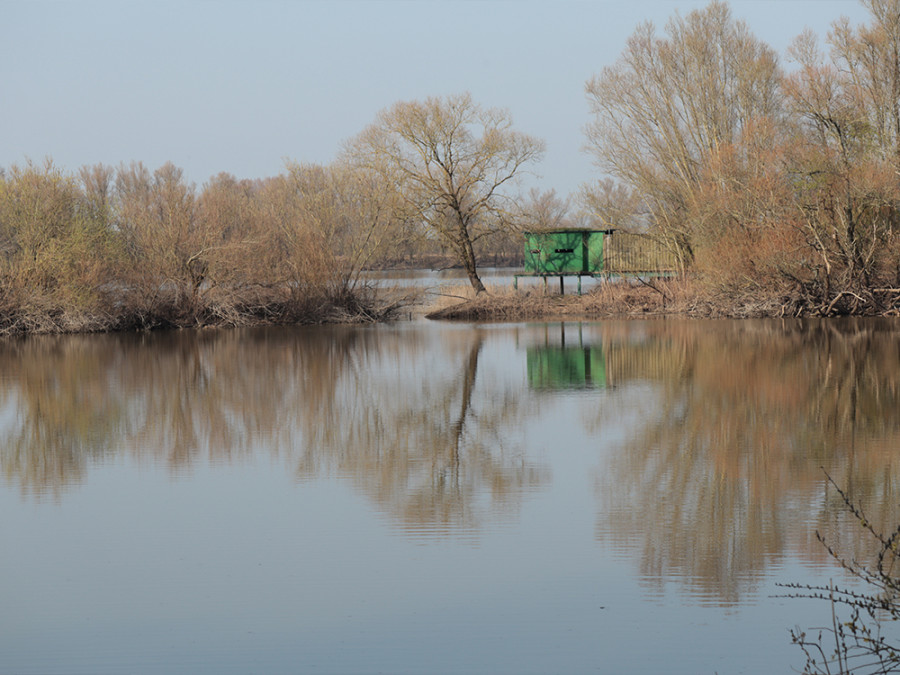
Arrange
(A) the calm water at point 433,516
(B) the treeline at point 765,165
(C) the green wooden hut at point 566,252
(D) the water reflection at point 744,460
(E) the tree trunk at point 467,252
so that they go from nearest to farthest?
(A) the calm water at point 433,516 → (D) the water reflection at point 744,460 → (B) the treeline at point 765,165 → (E) the tree trunk at point 467,252 → (C) the green wooden hut at point 566,252

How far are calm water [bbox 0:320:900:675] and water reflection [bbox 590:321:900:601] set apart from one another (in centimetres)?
5

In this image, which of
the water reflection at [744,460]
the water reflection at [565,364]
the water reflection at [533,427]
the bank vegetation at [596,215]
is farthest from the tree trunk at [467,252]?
the water reflection at [744,460]

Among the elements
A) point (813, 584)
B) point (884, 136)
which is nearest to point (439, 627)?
point (813, 584)

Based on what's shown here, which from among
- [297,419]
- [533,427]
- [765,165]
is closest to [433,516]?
[533,427]

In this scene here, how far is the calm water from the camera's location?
5820mm

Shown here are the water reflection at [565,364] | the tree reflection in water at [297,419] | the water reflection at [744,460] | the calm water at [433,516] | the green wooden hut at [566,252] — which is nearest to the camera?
the calm water at [433,516]

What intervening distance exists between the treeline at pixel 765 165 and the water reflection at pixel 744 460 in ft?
31.9

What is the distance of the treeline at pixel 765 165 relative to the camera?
95.8 feet

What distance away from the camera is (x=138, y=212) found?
3209cm

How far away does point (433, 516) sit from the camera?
8625 millimetres

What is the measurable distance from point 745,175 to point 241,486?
80.8 feet

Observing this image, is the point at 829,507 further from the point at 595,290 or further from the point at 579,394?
the point at 595,290

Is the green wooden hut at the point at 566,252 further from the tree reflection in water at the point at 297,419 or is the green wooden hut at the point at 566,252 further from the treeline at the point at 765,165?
the tree reflection in water at the point at 297,419

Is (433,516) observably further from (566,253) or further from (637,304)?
(566,253)
